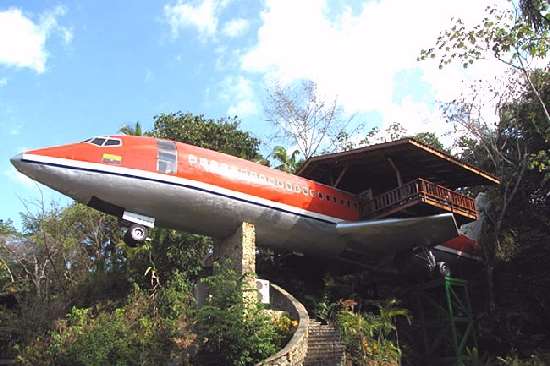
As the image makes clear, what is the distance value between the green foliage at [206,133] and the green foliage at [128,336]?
1493cm

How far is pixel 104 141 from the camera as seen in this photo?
1802 centimetres

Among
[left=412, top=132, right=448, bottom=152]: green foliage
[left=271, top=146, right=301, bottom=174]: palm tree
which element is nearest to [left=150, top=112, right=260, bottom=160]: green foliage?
[left=271, top=146, right=301, bottom=174]: palm tree

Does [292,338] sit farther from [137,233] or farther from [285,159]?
[285,159]

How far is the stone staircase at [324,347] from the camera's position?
1673 centimetres

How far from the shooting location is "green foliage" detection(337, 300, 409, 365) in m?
17.2

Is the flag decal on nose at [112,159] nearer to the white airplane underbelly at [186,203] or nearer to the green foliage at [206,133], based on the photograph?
the white airplane underbelly at [186,203]

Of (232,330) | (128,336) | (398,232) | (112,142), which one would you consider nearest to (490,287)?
(398,232)

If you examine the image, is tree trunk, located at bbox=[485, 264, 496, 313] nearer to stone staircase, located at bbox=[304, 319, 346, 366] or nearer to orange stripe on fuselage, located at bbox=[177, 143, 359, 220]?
orange stripe on fuselage, located at bbox=[177, 143, 359, 220]

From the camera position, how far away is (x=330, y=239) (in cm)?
2281

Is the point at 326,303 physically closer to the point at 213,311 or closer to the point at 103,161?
the point at 213,311

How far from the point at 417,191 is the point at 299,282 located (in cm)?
679

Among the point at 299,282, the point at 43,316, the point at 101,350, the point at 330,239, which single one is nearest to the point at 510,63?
the point at 330,239

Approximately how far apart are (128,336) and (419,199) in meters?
12.0

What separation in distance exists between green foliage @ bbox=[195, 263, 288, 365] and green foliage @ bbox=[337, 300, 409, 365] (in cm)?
226
